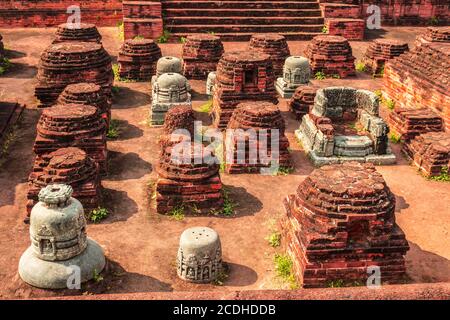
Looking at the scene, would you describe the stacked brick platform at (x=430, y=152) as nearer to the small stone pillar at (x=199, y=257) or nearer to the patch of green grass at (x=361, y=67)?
the small stone pillar at (x=199, y=257)

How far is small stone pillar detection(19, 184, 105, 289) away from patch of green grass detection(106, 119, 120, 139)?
4682 mm

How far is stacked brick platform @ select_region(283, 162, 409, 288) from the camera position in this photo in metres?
6.11

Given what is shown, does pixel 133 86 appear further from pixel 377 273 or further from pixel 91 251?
pixel 377 273

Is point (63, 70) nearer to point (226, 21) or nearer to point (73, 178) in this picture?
point (73, 178)

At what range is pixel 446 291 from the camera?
16.8 ft

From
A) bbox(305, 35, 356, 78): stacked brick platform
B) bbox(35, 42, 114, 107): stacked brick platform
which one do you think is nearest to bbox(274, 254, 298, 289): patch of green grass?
bbox(35, 42, 114, 107): stacked brick platform

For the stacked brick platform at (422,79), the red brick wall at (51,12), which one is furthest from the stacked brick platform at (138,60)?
the stacked brick platform at (422,79)

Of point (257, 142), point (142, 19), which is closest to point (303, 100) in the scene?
point (257, 142)

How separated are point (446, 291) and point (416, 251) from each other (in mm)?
2047

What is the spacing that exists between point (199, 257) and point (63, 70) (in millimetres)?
7028

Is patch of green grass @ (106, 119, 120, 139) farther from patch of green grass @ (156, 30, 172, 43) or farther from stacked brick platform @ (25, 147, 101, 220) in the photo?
patch of green grass @ (156, 30, 172, 43)

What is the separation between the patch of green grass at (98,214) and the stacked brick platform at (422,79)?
684 centimetres

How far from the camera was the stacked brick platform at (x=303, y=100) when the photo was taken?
11748 mm

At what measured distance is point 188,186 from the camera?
7.90m
